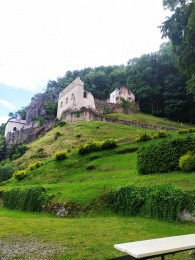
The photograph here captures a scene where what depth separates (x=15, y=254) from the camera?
265 inches

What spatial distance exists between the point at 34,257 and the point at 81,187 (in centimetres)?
947

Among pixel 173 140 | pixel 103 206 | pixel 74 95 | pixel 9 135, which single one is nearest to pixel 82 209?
pixel 103 206

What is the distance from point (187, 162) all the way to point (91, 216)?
225 inches

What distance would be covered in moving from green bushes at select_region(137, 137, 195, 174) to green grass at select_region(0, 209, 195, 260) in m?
5.54

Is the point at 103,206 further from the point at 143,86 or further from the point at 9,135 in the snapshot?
the point at 9,135

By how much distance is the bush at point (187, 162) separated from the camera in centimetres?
1437

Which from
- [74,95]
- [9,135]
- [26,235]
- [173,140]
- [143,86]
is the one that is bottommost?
[26,235]

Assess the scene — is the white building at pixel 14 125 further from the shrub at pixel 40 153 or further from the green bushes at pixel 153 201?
the green bushes at pixel 153 201

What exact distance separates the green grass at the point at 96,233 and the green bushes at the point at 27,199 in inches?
230

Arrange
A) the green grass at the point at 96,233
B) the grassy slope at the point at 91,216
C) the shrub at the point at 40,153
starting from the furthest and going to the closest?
the shrub at the point at 40,153 < the grassy slope at the point at 91,216 < the green grass at the point at 96,233

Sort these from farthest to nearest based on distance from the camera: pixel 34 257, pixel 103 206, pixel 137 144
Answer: pixel 137 144
pixel 103 206
pixel 34 257

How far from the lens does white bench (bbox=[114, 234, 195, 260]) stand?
15.0ft

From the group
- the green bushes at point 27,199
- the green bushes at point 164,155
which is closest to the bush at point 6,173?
the green bushes at point 27,199

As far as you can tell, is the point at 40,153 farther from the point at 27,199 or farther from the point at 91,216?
the point at 91,216
